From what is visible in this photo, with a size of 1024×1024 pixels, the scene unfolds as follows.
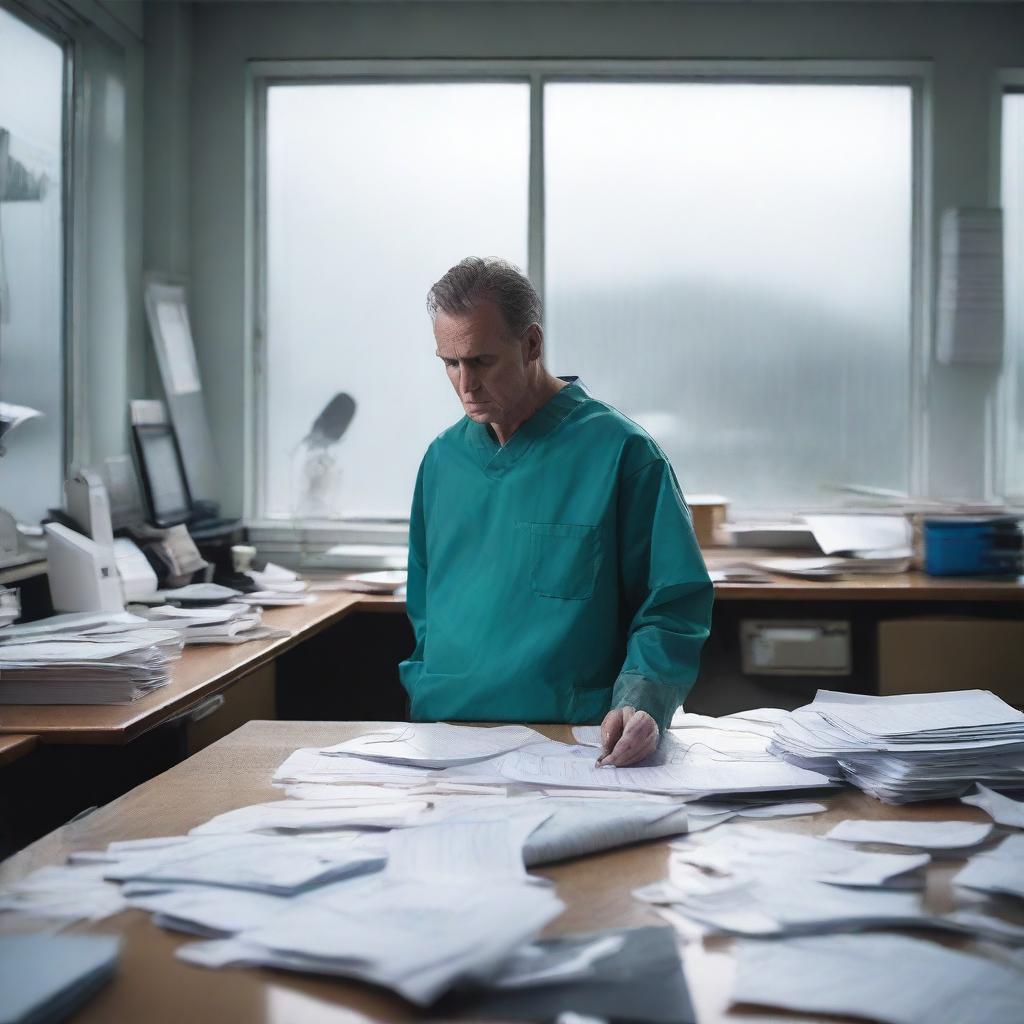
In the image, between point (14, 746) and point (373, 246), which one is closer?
point (14, 746)

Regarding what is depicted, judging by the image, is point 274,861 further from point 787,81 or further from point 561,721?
point 787,81

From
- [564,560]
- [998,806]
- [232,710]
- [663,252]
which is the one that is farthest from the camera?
[663,252]

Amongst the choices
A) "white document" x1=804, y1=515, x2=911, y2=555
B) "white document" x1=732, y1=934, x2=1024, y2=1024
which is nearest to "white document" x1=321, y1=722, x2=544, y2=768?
"white document" x1=732, y1=934, x2=1024, y2=1024

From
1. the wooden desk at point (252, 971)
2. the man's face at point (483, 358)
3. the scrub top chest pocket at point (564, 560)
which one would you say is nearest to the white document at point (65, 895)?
the wooden desk at point (252, 971)

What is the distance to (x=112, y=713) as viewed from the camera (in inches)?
69.1

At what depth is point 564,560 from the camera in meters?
1.84

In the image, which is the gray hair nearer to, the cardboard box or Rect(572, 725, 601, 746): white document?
Rect(572, 725, 601, 746): white document

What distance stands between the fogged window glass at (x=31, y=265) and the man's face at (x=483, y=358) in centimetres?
138

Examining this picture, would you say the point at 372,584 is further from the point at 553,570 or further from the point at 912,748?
the point at 912,748

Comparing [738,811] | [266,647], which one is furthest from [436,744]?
[266,647]

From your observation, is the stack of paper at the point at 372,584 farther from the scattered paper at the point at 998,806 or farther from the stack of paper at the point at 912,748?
the scattered paper at the point at 998,806

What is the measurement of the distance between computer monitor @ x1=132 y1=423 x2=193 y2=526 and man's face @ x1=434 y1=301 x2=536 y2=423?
1.58 metres

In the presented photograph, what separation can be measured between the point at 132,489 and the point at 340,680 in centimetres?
90

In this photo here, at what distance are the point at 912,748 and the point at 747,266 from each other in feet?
9.13
